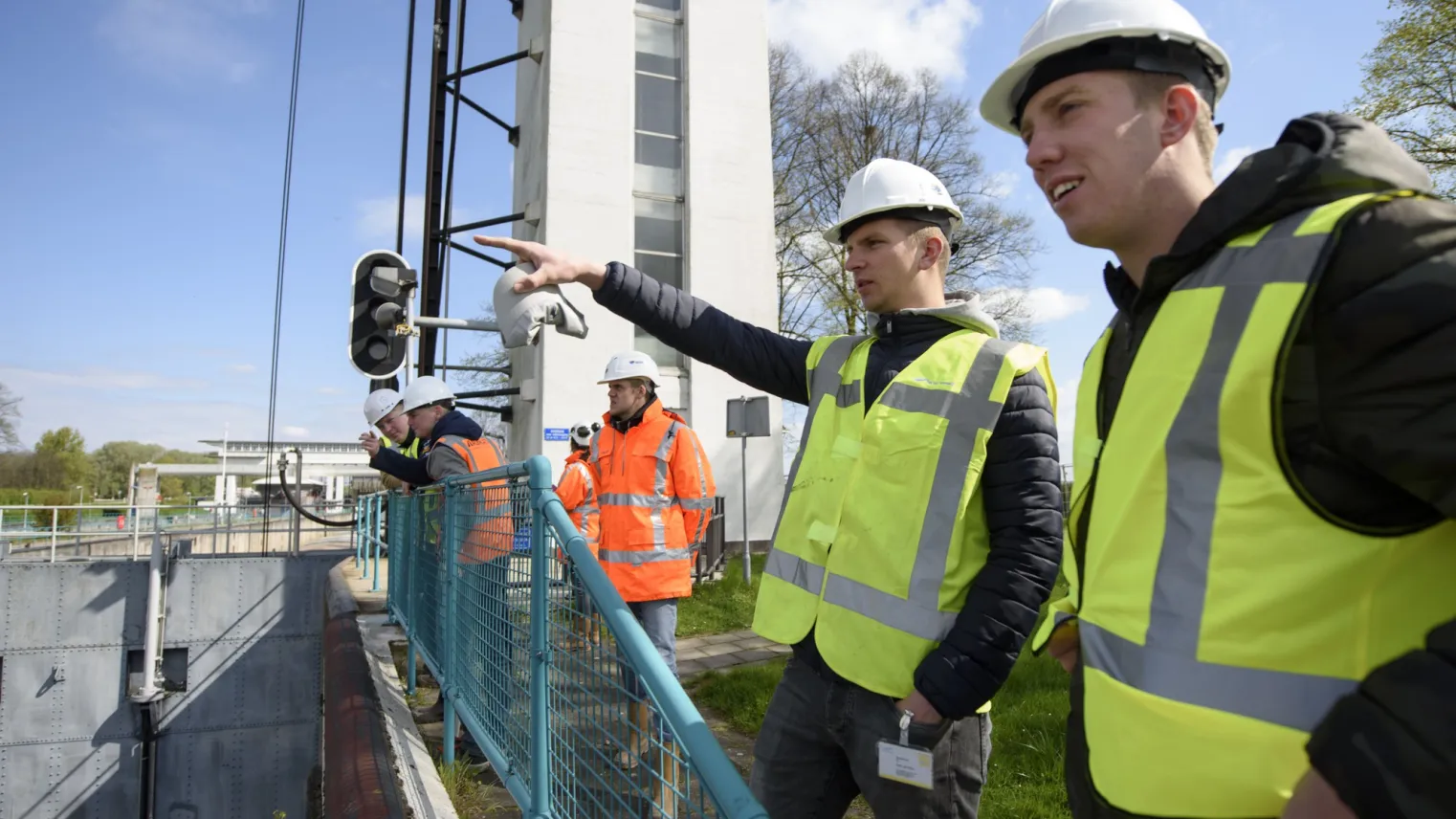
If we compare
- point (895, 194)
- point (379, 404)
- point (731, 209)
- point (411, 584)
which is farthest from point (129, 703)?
point (895, 194)

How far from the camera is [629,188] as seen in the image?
16.6 metres

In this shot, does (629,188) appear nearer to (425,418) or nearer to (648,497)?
(425,418)

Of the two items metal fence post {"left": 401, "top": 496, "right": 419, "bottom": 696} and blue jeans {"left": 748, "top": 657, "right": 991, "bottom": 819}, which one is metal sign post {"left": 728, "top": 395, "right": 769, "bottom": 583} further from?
blue jeans {"left": 748, "top": 657, "right": 991, "bottom": 819}

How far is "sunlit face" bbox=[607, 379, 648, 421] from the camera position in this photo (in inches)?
191

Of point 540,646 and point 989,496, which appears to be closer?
point 989,496

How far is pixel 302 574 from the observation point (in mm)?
14508

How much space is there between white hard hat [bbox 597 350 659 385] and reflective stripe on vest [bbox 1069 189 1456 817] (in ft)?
12.7

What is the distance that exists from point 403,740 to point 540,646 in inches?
81.7

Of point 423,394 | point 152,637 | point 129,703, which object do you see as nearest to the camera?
point 423,394

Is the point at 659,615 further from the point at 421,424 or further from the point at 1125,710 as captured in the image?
the point at 1125,710

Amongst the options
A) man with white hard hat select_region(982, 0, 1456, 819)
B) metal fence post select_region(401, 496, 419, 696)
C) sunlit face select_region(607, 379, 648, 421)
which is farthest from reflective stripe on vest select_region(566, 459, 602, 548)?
man with white hard hat select_region(982, 0, 1456, 819)

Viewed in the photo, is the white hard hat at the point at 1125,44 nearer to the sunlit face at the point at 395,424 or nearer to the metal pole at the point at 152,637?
the sunlit face at the point at 395,424

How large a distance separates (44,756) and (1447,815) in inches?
715

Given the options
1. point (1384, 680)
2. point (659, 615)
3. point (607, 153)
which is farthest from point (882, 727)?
point (607, 153)
